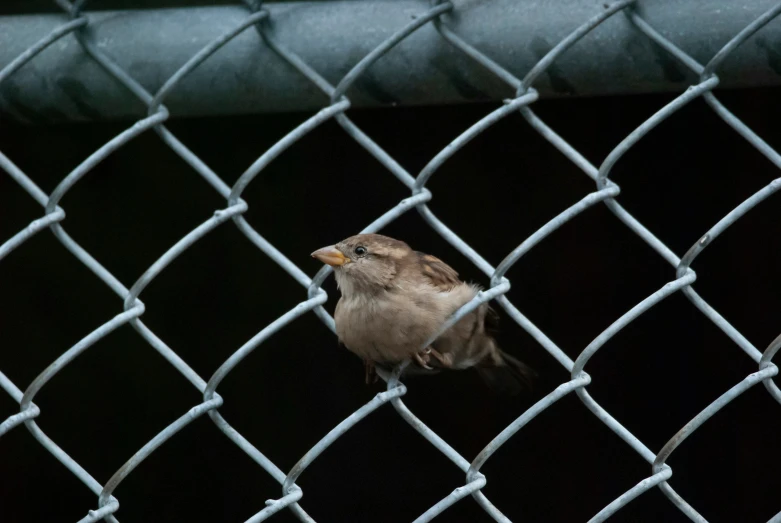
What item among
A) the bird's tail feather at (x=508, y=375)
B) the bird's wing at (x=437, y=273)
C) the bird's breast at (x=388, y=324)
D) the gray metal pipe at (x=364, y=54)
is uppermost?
the gray metal pipe at (x=364, y=54)

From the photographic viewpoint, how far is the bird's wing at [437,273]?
7.41 ft

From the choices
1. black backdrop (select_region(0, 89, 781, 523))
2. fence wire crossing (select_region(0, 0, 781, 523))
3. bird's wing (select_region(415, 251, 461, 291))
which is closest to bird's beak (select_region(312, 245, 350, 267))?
bird's wing (select_region(415, 251, 461, 291))

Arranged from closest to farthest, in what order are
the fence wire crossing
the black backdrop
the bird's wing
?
1. the fence wire crossing
2. the bird's wing
3. the black backdrop

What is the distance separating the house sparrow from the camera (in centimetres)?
204

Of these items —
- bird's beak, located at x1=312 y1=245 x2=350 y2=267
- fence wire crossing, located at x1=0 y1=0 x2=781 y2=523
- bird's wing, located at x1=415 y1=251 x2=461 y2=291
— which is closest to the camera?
fence wire crossing, located at x1=0 y1=0 x2=781 y2=523

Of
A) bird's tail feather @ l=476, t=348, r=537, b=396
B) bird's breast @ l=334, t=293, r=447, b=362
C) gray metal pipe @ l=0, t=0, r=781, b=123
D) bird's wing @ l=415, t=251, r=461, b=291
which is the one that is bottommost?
bird's tail feather @ l=476, t=348, r=537, b=396

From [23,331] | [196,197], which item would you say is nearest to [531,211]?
[196,197]

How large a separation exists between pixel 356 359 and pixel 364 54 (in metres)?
2.50

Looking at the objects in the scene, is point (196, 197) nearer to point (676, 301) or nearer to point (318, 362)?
point (318, 362)

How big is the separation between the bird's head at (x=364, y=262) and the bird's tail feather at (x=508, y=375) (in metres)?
0.72

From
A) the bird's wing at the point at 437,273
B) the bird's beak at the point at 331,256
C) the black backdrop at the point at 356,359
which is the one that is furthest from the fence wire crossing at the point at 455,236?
the black backdrop at the point at 356,359

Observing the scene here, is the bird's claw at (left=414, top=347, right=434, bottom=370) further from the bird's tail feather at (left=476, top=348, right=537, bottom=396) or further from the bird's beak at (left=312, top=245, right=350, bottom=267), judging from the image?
the bird's tail feather at (left=476, top=348, right=537, bottom=396)

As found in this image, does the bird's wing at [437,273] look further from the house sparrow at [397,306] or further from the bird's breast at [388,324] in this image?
the bird's breast at [388,324]

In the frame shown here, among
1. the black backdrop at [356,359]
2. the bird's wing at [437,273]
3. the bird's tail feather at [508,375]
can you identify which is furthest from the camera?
the black backdrop at [356,359]
